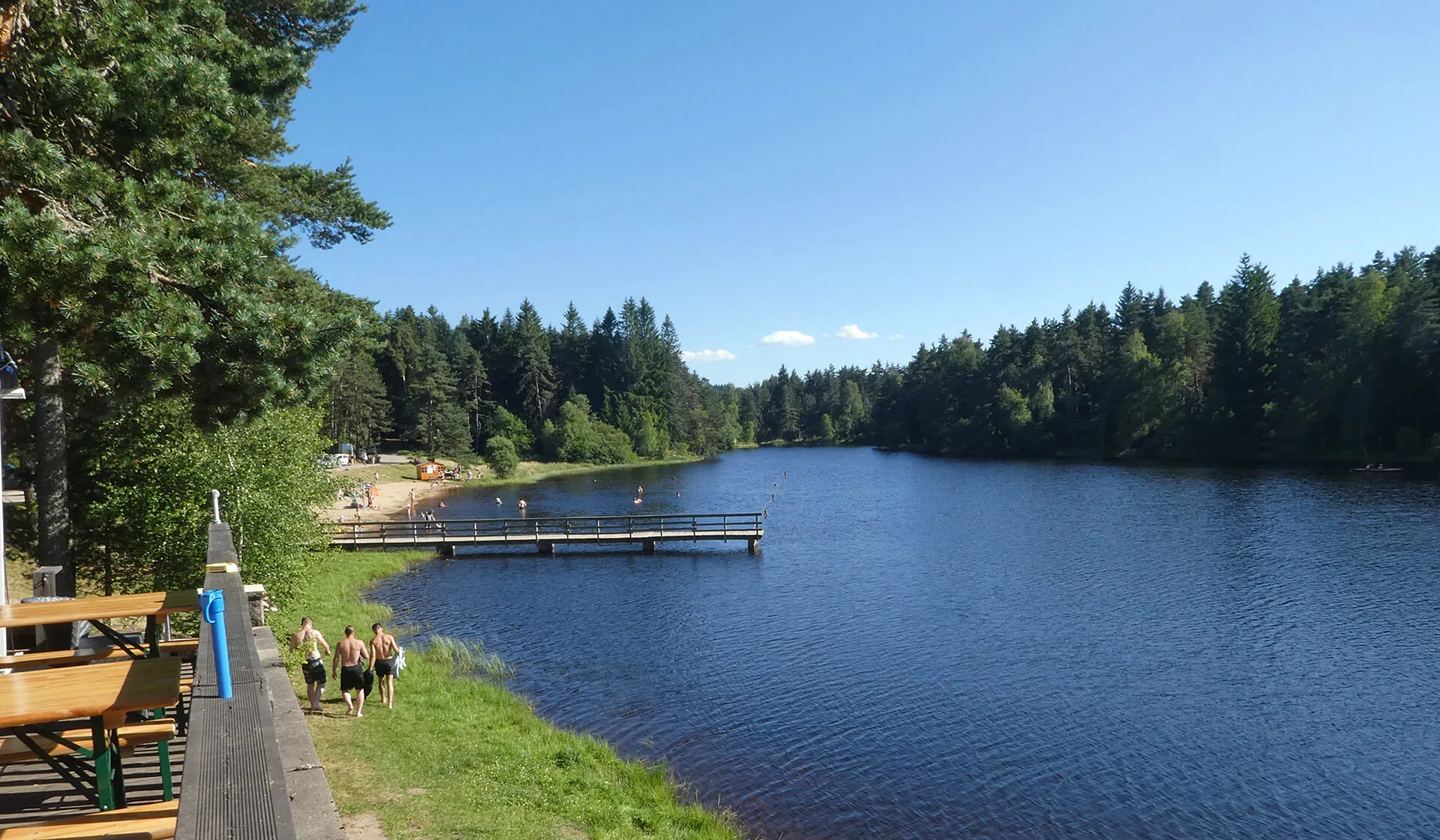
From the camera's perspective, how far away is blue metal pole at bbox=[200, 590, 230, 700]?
4062 mm

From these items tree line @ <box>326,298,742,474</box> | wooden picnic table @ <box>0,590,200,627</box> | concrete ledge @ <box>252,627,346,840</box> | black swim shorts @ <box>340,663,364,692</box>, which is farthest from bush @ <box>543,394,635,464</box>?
concrete ledge @ <box>252,627,346,840</box>

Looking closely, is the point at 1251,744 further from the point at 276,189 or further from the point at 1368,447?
the point at 1368,447

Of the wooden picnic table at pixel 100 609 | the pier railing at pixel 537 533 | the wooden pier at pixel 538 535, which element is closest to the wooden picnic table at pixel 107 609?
the wooden picnic table at pixel 100 609

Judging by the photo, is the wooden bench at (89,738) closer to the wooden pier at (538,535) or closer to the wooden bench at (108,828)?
the wooden bench at (108,828)

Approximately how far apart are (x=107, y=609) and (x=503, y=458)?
7492 centimetres

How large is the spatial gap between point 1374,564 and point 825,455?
94.6 metres

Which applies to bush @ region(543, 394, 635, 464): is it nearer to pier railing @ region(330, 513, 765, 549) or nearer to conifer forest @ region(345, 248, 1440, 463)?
conifer forest @ region(345, 248, 1440, 463)

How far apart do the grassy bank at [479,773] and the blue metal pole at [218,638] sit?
531 centimetres

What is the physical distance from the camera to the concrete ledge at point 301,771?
3.57m

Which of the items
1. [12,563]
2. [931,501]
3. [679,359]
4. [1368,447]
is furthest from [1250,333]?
[12,563]

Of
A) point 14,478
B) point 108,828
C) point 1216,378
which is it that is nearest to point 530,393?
point 1216,378

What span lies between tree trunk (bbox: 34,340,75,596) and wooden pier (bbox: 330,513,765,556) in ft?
73.5

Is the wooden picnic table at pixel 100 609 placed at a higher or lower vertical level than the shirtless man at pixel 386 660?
higher

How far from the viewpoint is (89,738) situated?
632 cm
